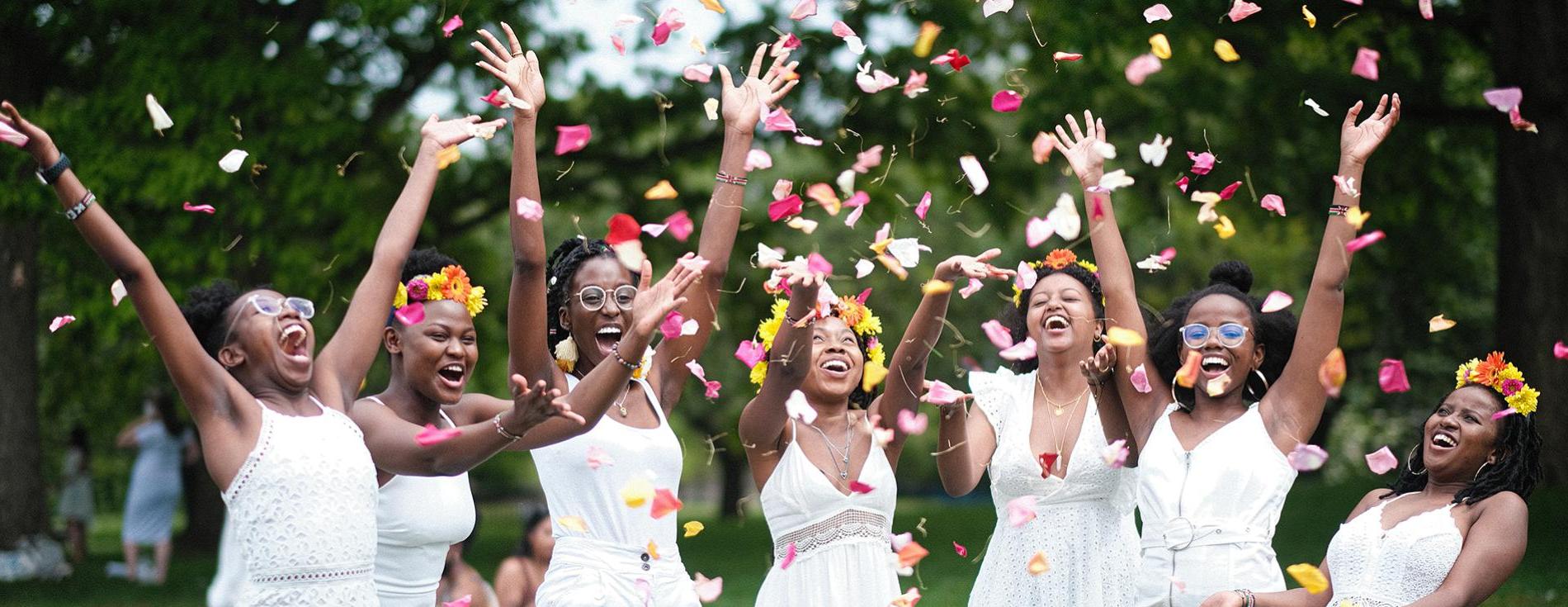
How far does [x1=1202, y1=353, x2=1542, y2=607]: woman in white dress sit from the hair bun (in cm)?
75

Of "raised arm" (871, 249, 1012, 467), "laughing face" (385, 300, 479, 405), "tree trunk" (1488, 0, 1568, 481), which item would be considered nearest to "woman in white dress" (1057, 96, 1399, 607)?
"raised arm" (871, 249, 1012, 467)

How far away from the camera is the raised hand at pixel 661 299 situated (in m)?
4.41

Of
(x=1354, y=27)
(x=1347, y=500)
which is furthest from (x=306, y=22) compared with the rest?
(x=1347, y=500)

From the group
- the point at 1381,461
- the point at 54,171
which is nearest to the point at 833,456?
the point at 1381,461

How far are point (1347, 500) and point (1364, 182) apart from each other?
10.0ft

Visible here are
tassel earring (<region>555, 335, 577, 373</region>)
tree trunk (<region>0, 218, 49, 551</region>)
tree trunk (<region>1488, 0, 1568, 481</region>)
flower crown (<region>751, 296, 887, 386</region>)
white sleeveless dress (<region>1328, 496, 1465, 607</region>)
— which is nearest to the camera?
white sleeveless dress (<region>1328, 496, 1465, 607</region>)

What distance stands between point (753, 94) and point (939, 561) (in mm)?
9130

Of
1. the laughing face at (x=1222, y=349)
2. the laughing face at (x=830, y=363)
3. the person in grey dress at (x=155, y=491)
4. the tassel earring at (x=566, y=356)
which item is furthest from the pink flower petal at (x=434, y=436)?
the person in grey dress at (x=155, y=491)

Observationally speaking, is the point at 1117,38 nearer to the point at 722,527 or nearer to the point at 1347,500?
the point at 1347,500

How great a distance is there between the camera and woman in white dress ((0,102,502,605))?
4.07 meters

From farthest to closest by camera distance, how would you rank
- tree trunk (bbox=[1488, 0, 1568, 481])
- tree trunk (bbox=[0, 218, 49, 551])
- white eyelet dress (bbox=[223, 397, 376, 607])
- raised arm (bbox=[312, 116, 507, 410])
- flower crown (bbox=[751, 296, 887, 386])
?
tree trunk (bbox=[0, 218, 49, 551])
tree trunk (bbox=[1488, 0, 1568, 481])
flower crown (bbox=[751, 296, 887, 386])
raised arm (bbox=[312, 116, 507, 410])
white eyelet dress (bbox=[223, 397, 376, 607])

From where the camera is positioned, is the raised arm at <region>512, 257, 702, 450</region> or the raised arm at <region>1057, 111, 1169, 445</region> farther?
the raised arm at <region>1057, 111, 1169, 445</region>

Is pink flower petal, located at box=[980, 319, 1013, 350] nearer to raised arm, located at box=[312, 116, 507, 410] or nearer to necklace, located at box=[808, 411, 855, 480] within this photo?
necklace, located at box=[808, 411, 855, 480]

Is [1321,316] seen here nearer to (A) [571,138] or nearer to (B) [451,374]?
(A) [571,138]
